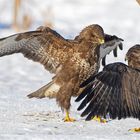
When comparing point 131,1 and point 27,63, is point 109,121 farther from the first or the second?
point 131,1

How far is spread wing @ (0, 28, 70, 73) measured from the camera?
27.8ft

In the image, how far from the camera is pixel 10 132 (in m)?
7.17

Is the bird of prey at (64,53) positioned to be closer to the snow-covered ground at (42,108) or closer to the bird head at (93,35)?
the bird head at (93,35)

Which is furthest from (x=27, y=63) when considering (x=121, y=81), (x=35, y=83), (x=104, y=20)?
(x=104, y=20)

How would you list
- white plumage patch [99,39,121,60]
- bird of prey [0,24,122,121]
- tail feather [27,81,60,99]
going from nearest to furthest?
bird of prey [0,24,122,121], tail feather [27,81,60,99], white plumage patch [99,39,121,60]

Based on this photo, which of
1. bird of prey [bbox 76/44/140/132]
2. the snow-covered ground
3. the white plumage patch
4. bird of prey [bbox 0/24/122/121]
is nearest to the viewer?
the snow-covered ground

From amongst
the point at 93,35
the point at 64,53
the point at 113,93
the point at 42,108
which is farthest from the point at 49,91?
the point at 113,93

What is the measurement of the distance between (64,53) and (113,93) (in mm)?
1130

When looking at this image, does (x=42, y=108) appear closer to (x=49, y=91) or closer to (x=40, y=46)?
(x=49, y=91)

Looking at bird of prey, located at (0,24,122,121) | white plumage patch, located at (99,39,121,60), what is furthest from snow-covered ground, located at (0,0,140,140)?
white plumage patch, located at (99,39,121,60)

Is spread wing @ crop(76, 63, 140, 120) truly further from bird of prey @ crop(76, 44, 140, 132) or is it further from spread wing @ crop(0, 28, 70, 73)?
spread wing @ crop(0, 28, 70, 73)

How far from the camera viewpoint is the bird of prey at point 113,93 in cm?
731

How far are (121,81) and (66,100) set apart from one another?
1.00 metres

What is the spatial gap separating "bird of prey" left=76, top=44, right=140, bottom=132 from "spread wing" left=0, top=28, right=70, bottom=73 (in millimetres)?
951
